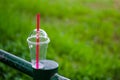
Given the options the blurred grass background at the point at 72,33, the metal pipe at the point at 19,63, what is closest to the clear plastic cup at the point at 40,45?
the metal pipe at the point at 19,63

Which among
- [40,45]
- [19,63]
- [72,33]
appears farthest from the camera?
[72,33]

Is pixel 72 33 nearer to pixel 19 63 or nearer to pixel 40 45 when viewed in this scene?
pixel 19 63

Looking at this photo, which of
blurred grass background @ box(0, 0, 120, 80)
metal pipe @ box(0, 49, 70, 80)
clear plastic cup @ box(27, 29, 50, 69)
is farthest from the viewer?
blurred grass background @ box(0, 0, 120, 80)

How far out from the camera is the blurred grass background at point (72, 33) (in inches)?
186

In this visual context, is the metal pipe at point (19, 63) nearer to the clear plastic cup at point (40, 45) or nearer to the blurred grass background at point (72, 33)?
the clear plastic cup at point (40, 45)

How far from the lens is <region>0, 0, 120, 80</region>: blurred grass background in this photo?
4.73 m

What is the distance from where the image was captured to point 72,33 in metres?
6.10

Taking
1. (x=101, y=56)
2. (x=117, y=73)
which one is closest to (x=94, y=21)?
(x=101, y=56)

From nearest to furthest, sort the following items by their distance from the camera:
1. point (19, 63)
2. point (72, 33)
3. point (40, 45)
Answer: point (40, 45) < point (19, 63) < point (72, 33)

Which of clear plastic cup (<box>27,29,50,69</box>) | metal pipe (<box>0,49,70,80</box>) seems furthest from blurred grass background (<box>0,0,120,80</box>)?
clear plastic cup (<box>27,29,50,69</box>)

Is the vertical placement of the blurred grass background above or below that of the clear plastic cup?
below

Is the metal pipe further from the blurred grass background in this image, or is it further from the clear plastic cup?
the blurred grass background

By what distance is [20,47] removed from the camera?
498 centimetres

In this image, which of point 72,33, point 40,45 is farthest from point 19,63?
point 72,33
